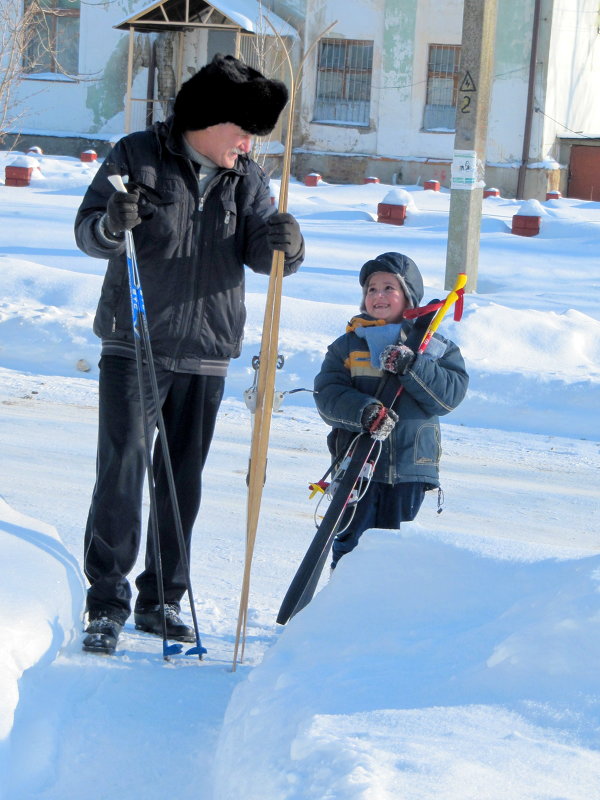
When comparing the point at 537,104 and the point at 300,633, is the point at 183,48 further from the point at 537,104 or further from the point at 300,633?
the point at 300,633

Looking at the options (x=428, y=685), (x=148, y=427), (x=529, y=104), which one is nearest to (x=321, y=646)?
(x=428, y=685)

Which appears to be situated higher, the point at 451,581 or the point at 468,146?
the point at 468,146

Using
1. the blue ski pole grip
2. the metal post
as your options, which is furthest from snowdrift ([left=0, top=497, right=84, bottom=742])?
the metal post

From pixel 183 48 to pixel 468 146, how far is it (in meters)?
14.0

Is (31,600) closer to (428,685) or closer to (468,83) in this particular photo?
(428,685)

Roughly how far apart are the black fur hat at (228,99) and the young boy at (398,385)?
556mm

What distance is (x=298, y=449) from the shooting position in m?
5.98

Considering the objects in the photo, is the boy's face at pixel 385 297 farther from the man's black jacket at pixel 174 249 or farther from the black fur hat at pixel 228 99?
the black fur hat at pixel 228 99

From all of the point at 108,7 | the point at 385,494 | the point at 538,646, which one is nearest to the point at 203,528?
the point at 385,494

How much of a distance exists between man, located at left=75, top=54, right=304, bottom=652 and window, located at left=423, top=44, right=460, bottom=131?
63.1 feet

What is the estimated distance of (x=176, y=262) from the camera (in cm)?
323

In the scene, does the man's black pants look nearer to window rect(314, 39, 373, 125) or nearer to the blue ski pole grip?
the blue ski pole grip

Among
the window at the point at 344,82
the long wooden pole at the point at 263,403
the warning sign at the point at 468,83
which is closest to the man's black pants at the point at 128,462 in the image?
the long wooden pole at the point at 263,403

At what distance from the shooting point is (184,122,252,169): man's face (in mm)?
3225
